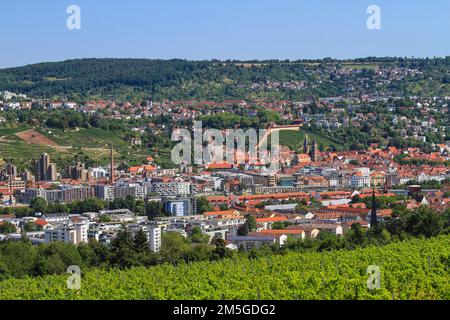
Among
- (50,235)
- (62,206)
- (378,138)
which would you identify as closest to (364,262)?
(50,235)

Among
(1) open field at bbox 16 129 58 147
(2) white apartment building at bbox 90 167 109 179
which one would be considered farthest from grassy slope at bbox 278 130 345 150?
(2) white apartment building at bbox 90 167 109 179

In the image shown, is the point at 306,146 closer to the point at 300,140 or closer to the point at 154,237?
the point at 300,140

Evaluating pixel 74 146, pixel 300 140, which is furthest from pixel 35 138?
pixel 300 140

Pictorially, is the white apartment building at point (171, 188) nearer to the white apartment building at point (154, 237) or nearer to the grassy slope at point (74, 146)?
the grassy slope at point (74, 146)

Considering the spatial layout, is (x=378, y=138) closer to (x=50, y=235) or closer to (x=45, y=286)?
(x=50, y=235)

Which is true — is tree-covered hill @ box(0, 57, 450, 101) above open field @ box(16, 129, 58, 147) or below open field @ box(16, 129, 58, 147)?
above

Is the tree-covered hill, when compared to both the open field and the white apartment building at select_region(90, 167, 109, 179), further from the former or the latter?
the white apartment building at select_region(90, 167, 109, 179)
